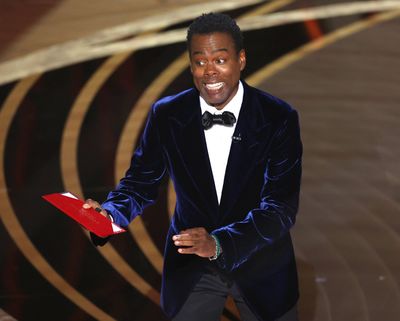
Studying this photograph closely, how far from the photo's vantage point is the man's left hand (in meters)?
2.89

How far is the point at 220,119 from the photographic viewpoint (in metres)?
3.18

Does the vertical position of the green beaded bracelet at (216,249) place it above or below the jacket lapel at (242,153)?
below

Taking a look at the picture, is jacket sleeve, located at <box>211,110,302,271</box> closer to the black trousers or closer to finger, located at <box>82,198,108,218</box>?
the black trousers

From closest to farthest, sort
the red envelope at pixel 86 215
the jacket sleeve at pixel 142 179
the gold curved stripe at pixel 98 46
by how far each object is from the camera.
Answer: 1. the red envelope at pixel 86 215
2. the jacket sleeve at pixel 142 179
3. the gold curved stripe at pixel 98 46

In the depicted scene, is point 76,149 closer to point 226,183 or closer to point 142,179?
point 142,179

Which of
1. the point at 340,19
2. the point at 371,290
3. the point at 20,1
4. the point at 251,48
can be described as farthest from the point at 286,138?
the point at 20,1

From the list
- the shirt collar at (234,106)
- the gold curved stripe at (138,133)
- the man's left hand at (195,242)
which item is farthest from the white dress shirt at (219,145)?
the gold curved stripe at (138,133)

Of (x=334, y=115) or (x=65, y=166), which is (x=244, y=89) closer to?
(x=65, y=166)

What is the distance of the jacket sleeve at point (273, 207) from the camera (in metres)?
3.12

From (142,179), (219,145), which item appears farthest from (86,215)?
(219,145)

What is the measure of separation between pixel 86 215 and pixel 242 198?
0.48 metres

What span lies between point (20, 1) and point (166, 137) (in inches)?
262

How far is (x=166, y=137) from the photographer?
3271 millimetres

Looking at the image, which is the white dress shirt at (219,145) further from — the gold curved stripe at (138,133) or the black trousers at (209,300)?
the gold curved stripe at (138,133)
